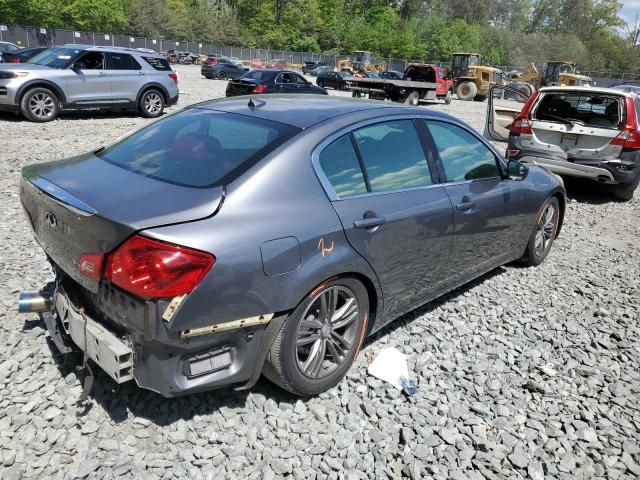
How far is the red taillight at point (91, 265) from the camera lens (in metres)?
2.28

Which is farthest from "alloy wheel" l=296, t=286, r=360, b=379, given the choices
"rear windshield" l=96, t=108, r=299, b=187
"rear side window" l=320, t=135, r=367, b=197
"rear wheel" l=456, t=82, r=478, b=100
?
"rear wheel" l=456, t=82, r=478, b=100

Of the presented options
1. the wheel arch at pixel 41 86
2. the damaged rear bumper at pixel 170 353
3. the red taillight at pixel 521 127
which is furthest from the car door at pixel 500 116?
the wheel arch at pixel 41 86

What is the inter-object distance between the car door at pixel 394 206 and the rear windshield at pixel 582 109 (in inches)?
212

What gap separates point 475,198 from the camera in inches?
147

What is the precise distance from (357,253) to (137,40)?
215ft

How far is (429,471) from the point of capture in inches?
99.3

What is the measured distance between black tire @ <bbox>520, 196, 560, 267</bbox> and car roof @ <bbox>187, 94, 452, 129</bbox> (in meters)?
1.82

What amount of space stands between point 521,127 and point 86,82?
9161 mm

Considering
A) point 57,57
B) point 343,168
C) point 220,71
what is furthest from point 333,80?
point 343,168

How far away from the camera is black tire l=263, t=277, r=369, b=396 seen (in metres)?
2.59

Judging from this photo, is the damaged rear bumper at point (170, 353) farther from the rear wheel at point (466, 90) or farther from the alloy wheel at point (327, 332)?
the rear wheel at point (466, 90)

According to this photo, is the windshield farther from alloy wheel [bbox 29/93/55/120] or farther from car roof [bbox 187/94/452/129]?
car roof [bbox 187/94/452/129]

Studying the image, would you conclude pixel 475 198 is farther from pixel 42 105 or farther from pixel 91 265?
pixel 42 105

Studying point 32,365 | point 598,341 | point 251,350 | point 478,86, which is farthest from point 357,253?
point 478,86
